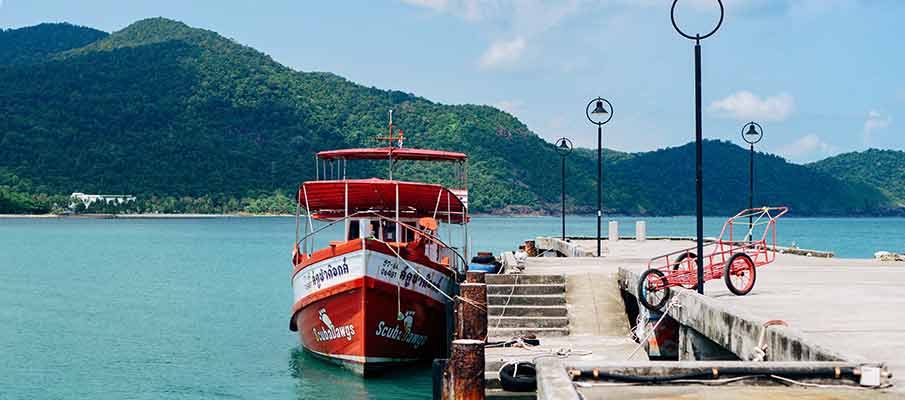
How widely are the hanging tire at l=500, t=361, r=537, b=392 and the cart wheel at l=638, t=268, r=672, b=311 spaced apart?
106 inches

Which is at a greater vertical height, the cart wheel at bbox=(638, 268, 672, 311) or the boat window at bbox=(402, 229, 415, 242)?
the boat window at bbox=(402, 229, 415, 242)

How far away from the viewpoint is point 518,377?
12500mm

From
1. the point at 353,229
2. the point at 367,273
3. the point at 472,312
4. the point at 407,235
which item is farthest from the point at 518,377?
the point at 353,229

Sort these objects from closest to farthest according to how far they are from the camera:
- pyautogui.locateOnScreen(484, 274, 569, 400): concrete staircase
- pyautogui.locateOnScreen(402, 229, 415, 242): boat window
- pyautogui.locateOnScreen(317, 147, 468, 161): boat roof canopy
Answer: pyautogui.locateOnScreen(484, 274, 569, 400): concrete staircase → pyautogui.locateOnScreen(402, 229, 415, 242): boat window → pyautogui.locateOnScreen(317, 147, 468, 161): boat roof canopy

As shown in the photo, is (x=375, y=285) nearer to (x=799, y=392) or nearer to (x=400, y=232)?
(x=400, y=232)

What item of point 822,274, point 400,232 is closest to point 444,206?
point 400,232

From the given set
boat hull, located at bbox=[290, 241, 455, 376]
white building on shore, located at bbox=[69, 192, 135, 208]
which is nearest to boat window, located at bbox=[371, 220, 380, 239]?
boat hull, located at bbox=[290, 241, 455, 376]

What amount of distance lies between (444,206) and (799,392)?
50.7 feet

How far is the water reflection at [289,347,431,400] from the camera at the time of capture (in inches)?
771

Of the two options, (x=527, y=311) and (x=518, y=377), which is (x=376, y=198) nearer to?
(x=527, y=311)

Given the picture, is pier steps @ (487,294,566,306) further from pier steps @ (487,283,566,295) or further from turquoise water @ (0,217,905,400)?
turquoise water @ (0,217,905,400)

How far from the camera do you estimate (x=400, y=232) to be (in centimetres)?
2094

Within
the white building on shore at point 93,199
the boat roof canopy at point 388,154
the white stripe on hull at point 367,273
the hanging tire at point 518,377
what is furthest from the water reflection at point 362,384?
the white building on shore at point 93,199

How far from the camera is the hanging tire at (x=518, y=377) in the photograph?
40.8 ft
